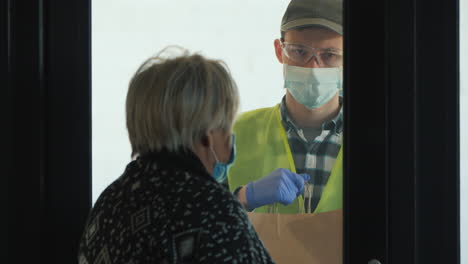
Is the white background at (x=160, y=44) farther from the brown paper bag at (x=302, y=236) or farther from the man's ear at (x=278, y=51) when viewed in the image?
the brown paper bag at (x=302, y=236)

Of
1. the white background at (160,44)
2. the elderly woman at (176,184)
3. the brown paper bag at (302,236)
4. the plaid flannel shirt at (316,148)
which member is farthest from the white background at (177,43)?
the elderly woman at (176,184)

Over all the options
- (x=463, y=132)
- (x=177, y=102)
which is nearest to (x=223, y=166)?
(x=177, y=102)

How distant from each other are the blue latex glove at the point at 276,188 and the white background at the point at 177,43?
0.70ft

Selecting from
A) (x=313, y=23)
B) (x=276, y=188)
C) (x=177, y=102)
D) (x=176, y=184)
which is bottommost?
(x=276, y=188)

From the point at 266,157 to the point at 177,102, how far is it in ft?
2.06

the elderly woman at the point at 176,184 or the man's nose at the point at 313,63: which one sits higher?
the man's nose at the point at 313,63

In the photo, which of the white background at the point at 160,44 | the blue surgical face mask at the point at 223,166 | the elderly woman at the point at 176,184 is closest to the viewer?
the elderly woman at the point at 176,184

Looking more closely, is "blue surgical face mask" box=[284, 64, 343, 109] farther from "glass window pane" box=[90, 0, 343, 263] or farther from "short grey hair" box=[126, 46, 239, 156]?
"short grey hair" box=[126, 46, 239, 156]

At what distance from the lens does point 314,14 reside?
62.7 inches

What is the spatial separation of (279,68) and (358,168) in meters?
0.37

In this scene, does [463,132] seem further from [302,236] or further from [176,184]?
[176,184]

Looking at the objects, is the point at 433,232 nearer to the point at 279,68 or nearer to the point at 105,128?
the point at 279,68

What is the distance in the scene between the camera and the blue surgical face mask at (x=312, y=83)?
1.59 m

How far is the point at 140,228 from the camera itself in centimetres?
93
